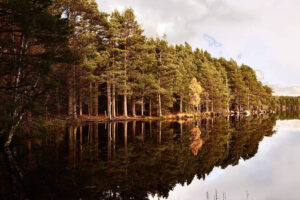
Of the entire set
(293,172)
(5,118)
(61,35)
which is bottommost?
(293,172)

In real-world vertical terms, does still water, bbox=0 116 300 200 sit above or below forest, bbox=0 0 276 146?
below

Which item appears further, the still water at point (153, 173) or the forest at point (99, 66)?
the forest at point (99, 66)

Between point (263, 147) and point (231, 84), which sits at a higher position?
point (231, 84)

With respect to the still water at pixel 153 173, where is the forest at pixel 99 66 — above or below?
above

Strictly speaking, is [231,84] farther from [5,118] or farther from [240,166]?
[5,118]

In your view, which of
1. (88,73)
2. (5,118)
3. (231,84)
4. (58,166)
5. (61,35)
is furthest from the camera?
(231,84)

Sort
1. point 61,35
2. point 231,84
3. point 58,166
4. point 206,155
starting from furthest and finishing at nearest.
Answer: point 231,84 < point 61,35 < point 206,155 < point 58,166

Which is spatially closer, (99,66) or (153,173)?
(153,173)

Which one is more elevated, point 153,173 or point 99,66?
point 99,66

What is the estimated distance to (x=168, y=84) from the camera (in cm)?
3806

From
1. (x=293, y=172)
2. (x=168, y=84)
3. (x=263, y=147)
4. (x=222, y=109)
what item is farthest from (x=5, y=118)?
(x=222, y=109)

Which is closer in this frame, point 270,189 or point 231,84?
point 270,189

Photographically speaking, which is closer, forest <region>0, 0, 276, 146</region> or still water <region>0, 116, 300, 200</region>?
still water <region>0, 116, 300, 200</region>

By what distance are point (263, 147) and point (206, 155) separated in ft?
16.0
